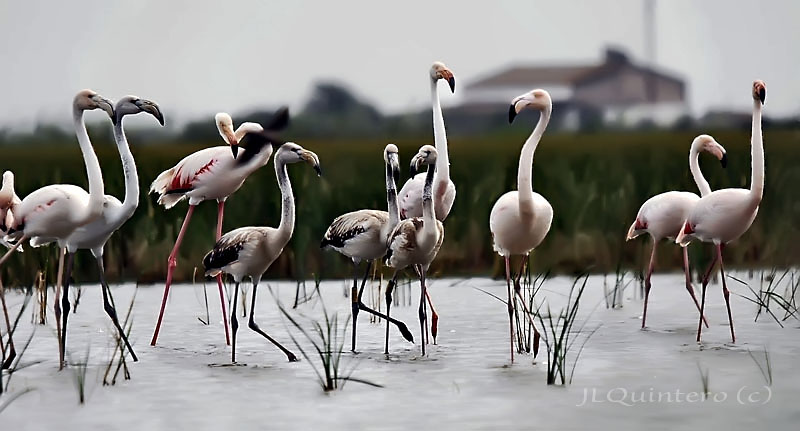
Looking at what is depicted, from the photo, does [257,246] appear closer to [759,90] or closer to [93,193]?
[93,193]

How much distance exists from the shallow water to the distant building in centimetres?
3387

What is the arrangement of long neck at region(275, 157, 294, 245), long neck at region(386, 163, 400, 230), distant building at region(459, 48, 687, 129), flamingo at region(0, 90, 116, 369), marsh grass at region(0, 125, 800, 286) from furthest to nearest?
distant building at region(459, 48, 687, 129)
marsh grass at region(0, 125, 800, 286)
long neck at region(386, 163, 400, 230)
long neck at region(275, 157, 294, 245)
flamingo at region(0, 90, 116, 369)

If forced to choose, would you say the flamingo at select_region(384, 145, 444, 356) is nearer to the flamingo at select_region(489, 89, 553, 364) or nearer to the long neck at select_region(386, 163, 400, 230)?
the long neck at select_region(386, 163, 400, 230)

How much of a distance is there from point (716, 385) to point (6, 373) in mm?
3582

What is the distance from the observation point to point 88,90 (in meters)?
7.12

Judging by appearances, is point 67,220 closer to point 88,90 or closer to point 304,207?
point 88,90

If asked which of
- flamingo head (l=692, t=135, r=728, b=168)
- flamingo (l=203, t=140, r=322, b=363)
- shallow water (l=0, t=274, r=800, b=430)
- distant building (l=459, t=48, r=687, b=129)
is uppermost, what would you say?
distant building (l=459, t=48, r=687, b=129)

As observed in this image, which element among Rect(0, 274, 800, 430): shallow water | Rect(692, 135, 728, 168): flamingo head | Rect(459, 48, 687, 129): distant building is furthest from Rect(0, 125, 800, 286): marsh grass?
Rect(459, 48, 687, 129): distant building

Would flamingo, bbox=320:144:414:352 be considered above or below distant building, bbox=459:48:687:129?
below

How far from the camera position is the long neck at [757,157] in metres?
7.60

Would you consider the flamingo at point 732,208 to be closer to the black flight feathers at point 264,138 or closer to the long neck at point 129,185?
the black flight feathers at point 264,138

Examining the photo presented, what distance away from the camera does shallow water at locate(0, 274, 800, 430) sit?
5.80 meters

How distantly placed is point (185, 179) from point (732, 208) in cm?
332

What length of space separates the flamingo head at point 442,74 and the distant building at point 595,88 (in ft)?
111
